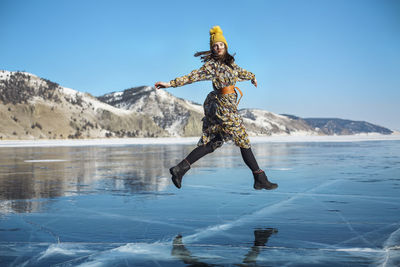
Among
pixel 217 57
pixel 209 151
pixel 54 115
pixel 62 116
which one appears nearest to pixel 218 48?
pixel 217 57

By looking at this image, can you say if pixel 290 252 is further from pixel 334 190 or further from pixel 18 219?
pixel 334 190

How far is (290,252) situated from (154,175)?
24.3ft

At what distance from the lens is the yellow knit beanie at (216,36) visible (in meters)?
6.07

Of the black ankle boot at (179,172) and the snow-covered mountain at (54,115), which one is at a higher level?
the snow-covered mountain at (54,115)

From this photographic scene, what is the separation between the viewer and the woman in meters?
5.88

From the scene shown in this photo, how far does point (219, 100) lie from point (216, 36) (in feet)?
2.89

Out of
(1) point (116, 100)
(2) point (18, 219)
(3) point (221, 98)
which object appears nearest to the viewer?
(2) point (18, 219)

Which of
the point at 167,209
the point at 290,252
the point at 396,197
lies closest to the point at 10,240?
the point at 167,209

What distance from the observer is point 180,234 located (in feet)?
14.9

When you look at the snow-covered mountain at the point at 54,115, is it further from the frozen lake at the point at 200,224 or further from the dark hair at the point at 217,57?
the dark hair at the point at 217,57

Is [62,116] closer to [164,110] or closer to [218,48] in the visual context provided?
[164,110]

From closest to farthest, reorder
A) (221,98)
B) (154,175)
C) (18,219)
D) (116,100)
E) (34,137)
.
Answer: (18,219)
(221,98)
(154,175)
(34,137)
(116,100)

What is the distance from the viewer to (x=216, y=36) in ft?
20.0

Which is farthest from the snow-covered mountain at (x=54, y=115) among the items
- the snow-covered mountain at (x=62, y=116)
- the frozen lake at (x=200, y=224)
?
the frozen lake at (x=200, y=224)
